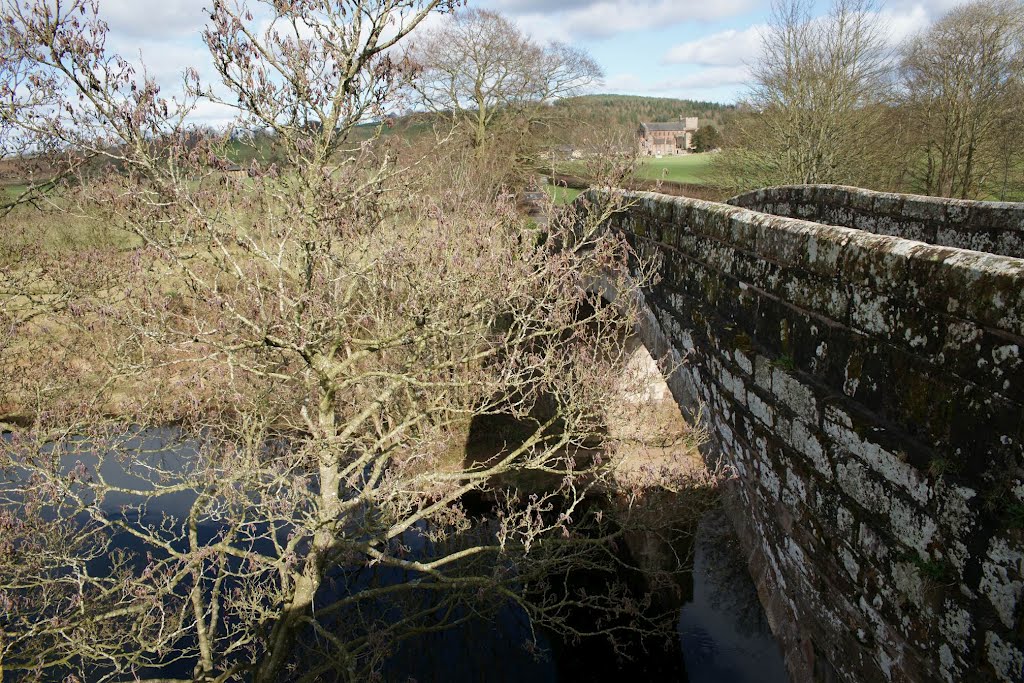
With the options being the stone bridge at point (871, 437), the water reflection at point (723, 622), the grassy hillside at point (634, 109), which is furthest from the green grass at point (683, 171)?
the stone bridge at point (871, 437)

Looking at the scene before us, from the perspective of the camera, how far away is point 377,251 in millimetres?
7738

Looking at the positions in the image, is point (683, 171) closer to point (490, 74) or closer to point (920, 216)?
point (490, 74)

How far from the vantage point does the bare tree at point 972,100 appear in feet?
55.7

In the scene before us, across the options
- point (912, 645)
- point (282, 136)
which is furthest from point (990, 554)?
point (282, 136)

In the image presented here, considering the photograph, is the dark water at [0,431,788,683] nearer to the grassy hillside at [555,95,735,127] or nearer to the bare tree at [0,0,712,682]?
the bare tree at [0,0,712,682]

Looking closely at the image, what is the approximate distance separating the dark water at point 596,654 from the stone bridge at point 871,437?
219 inches

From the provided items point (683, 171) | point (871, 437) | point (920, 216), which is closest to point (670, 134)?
point (683, 171)

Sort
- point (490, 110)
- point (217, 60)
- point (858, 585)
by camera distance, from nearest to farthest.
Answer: point (858, 585) → point (217, 60) → point (490, 110)

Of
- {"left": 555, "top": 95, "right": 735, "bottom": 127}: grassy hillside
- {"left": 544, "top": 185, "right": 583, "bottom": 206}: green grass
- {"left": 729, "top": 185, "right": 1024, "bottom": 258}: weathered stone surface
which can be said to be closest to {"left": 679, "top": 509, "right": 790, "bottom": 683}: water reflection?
{"left": 729, "top": 185, "right": 1024, "bottom": 258}: weathered stone surface

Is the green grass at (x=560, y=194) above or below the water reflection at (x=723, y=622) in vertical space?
above

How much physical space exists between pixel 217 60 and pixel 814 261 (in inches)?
234

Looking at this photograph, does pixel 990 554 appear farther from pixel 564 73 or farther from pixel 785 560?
pixel 564 73

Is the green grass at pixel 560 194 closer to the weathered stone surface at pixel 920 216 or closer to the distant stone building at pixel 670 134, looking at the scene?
the weathered stone surface at pixel 920 216

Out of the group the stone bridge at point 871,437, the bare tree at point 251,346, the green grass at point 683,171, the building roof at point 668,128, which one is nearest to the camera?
the stone bridge at point 871,437
